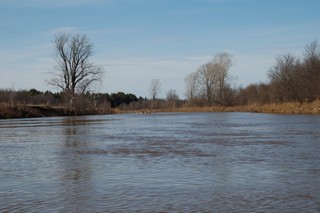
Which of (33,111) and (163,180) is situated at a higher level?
(33,111)

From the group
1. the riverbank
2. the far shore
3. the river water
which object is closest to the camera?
the river water

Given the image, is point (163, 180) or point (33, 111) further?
point (33, 111)

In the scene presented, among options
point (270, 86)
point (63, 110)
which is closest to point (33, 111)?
point (63, 110)

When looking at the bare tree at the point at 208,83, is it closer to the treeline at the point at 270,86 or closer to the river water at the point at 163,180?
the treeline at the point at 270,86

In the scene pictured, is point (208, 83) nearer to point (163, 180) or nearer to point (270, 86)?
point (270, 86)

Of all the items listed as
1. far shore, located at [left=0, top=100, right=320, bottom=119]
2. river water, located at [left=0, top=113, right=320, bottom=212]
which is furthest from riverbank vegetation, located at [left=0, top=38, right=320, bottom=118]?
river water, located at [left=0, top=113, right=320, bottom=212]

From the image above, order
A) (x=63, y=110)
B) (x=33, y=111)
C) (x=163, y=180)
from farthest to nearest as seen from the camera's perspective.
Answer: (x=63, y=110) → (x=33, y=111) → (x=163, y=180)

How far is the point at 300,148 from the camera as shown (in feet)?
44.8

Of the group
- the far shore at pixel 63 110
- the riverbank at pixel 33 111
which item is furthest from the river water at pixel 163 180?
the riverbank at pixel 33 111

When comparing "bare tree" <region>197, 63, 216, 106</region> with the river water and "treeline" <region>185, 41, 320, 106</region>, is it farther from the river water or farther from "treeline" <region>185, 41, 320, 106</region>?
the river water

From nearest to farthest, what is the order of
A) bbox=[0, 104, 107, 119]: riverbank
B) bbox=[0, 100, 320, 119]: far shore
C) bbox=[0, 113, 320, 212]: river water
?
bbox=[0, 113, 320, 212]: river water < bbox=[0, 100, 320, 119]: far shore < bbox=[0, 104, 107, 119]: riverbank

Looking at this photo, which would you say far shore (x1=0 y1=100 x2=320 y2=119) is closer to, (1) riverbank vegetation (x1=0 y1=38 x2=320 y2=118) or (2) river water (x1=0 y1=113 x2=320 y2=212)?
(1) riverbank vegetation (x1=0 y1=38 x2=320 y2=118)

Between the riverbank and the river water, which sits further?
the riverbank

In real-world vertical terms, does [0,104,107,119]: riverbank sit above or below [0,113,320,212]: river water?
above
